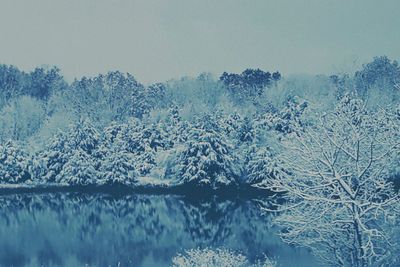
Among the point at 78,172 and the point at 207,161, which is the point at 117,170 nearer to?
the point at 78,172

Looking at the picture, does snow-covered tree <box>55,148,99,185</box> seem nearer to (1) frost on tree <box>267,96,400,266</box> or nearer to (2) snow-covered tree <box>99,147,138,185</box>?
(2) snow-covered tree <box>99,147,138,185</box>

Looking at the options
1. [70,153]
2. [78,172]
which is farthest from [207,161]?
[70,153]

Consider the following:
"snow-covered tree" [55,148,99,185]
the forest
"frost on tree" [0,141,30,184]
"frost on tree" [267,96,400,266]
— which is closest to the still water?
"snow-covered tree" [55,148,99,185]

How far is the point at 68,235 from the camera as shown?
638 inches

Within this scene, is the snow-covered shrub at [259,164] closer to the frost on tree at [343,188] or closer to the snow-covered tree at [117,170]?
the snow-covered tree at [117,170]

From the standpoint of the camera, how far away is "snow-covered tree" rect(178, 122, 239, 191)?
920 inches

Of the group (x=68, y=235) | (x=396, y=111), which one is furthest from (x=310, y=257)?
(x=396, y=111)

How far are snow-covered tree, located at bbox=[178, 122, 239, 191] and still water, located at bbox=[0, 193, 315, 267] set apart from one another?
108 cm

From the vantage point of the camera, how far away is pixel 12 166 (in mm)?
25219

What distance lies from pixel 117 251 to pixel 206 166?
9875 millimetres

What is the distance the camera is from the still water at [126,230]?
1338 cm

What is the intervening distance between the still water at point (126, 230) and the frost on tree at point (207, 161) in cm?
107

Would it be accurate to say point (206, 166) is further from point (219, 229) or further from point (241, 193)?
point (219, 229)

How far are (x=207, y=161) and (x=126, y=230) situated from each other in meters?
7.19
